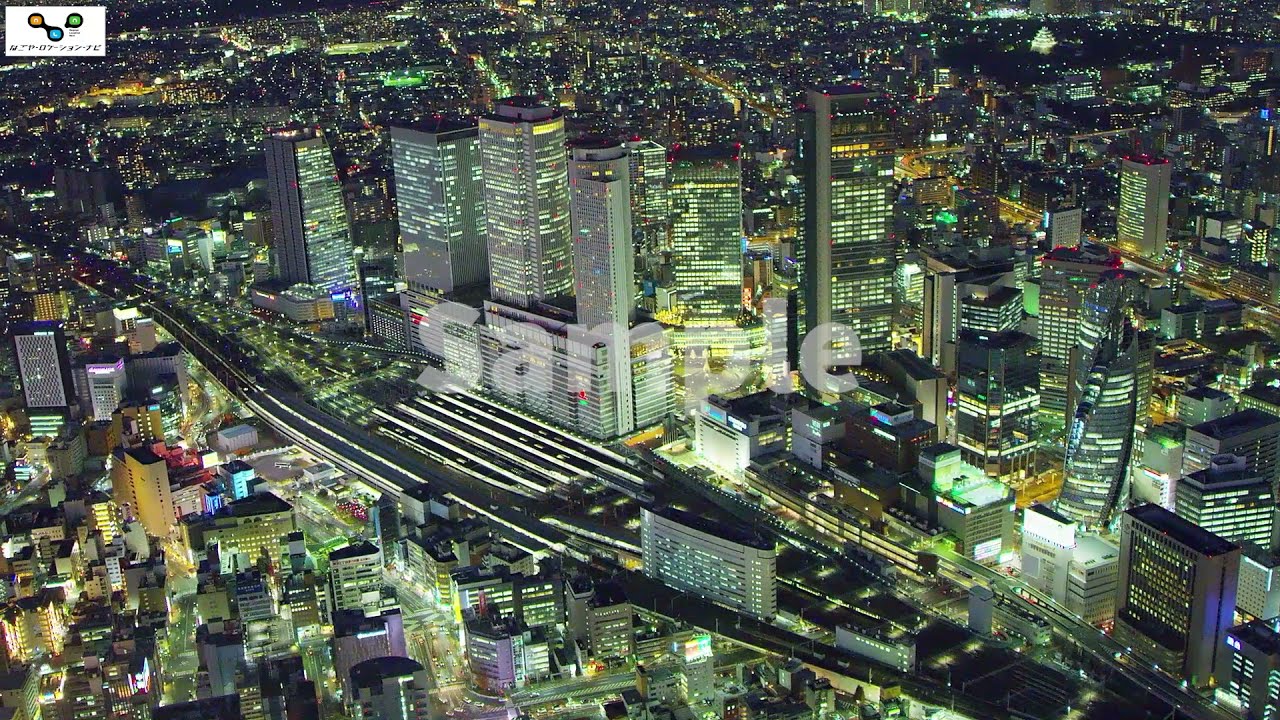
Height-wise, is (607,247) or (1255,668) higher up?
(607,247)

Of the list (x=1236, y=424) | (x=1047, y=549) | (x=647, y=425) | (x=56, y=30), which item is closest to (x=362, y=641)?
(x=647, y=425)

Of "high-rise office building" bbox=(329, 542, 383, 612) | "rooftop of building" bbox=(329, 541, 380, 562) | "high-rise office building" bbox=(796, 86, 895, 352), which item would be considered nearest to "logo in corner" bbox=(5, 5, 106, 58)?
"rooftop of building" bbox=(329, 541, 380, 562)

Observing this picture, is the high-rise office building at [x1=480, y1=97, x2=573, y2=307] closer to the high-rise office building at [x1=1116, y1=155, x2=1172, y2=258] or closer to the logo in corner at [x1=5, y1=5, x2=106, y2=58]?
the logo in corner at [x1=5, y1=5, x2=106, y2=58]

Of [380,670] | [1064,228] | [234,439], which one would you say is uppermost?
[1064,228]

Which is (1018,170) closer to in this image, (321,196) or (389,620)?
(321,196)

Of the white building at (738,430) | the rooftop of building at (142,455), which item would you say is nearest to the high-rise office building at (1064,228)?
the white building at (738,430)

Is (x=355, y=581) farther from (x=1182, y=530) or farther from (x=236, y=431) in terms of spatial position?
(x=1182, y=530)
